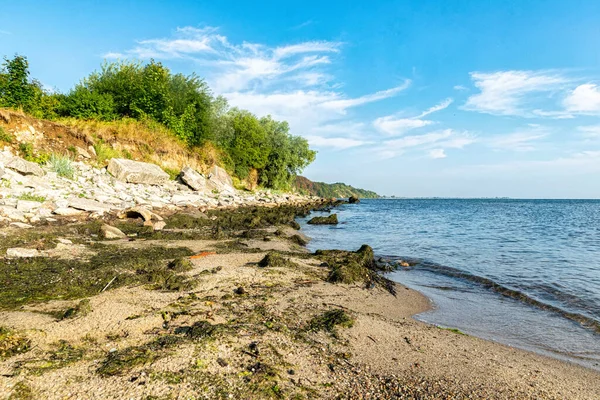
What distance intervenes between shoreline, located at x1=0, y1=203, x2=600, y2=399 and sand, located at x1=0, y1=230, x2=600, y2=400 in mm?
15

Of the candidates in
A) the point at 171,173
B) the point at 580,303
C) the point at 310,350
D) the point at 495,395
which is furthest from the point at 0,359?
the point at 171,173

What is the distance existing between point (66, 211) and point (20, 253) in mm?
5419

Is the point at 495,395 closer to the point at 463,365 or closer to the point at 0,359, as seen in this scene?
the point at 463,365

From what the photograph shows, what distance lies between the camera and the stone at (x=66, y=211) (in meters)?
11.0

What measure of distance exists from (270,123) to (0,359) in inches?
1930

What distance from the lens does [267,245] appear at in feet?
34.6

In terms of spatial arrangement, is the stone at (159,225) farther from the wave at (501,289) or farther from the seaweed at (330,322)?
the seaweed at (330,322)

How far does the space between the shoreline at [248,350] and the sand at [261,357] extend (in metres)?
0.01

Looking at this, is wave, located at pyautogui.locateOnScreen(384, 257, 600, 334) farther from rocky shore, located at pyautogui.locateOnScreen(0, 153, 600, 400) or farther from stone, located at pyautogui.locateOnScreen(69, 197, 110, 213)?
stone, located at pyautogui.locateOnScreen(69, 197, 110, 213)

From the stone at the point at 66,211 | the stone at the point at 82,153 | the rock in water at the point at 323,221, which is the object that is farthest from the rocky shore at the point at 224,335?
the rock in water at the point at 323,221

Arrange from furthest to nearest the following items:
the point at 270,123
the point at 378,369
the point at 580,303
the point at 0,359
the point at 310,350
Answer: the point at 270,123 < the point at 580,303 < the point at 310,350 < the point at 378,369 < the point at 0,359

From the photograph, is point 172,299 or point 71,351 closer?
point 71,351

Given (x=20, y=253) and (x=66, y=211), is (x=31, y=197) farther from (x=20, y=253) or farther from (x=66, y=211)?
(x=20, y=253)

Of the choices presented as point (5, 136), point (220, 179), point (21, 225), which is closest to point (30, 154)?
point (5, 136)
